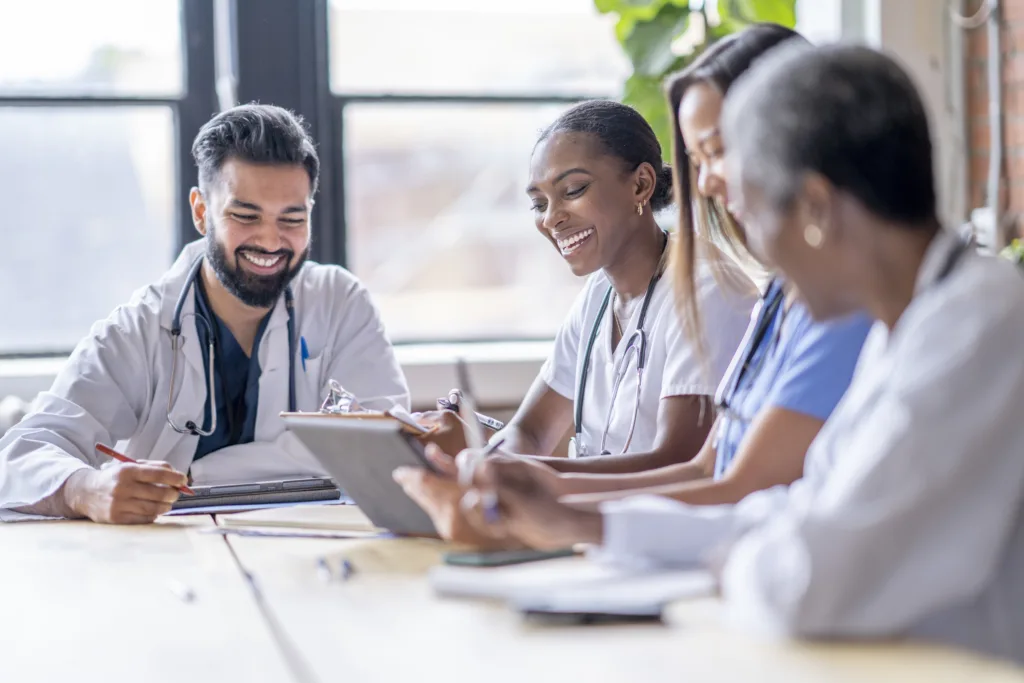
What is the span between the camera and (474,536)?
1541 mm

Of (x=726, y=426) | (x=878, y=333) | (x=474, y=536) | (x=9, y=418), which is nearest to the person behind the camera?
(x=878, y=333)

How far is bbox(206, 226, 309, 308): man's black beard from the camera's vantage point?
254cm

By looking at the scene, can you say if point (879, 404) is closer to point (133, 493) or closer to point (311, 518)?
point (311, 518)

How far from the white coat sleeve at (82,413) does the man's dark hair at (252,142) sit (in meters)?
0.38

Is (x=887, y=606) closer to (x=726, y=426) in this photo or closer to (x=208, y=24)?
(x=726, y=426)

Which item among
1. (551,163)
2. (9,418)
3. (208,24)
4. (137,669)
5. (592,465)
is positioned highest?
(208,24)

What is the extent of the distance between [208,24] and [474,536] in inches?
101

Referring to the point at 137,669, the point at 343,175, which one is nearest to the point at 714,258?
the point at 137,669

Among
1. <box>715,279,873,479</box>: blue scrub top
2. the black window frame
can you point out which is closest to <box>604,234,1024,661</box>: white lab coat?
<box>715,279,873,479</box>: blue scrub top

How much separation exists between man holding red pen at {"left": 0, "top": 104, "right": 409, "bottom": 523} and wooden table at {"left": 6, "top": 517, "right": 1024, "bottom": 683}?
708 millimetres

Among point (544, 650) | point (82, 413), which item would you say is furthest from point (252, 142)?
point (544, 650)

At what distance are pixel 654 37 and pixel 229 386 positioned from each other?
64.2 inches

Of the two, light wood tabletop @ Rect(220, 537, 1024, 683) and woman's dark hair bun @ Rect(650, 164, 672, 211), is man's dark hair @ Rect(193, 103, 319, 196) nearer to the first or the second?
woman's dark hair bun @ Rect(650, 164, 672, 211)

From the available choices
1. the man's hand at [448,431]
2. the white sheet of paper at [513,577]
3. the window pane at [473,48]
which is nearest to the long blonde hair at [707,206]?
the man's hand at [448,431]
